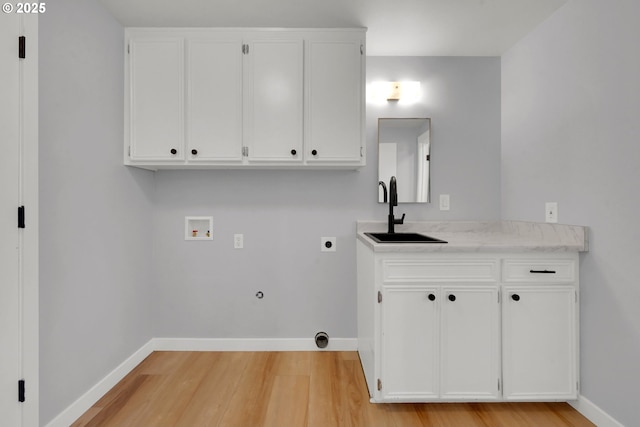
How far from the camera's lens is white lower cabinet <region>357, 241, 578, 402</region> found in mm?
1841

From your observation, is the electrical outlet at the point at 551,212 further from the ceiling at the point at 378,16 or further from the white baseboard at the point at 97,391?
the white baseboard at the point at 97,391

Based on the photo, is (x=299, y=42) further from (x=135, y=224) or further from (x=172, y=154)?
(x=135, y=224)

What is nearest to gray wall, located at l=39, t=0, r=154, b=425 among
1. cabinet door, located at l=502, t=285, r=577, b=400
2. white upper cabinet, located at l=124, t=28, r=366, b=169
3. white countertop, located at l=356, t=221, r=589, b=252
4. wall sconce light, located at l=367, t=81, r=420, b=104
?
Answer: white upper cabinet, located at l=124, t=28, r=366, b=169

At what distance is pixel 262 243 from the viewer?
2.67 meters

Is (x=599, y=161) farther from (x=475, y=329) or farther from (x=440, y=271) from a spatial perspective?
(x=475, y=329)

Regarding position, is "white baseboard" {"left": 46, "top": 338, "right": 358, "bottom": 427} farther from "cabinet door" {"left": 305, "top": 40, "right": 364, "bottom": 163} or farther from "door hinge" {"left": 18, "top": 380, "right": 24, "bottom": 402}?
"cabinet door" {"left": 305, "top": 40, "right": 364, "bottom": 163}

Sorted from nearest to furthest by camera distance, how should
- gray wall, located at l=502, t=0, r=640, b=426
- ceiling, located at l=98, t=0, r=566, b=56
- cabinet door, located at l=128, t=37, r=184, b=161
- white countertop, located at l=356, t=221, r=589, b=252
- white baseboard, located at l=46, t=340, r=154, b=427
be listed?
gray wall, located at l=502, t=0, r=640, b=426 → white baseboard, located at l=46, t=340, r=154, b=427 → white countertop, located at l=356, t=221, r=589, b=252 → ceiling, located at l=98, t=0, r=566, b=56 → cabinet door, located at l=128, t=37, r=184, b=161

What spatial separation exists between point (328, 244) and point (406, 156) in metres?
0.96

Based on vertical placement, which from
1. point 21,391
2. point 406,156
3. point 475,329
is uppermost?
point 406,156

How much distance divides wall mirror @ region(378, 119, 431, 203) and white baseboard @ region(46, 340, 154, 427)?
2.19 meters

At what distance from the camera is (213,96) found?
2.29 metres

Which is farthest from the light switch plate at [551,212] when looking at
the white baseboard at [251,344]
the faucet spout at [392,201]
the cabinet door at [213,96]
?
the cabinet door at [213,96]

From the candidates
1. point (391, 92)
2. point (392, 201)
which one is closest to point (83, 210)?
point (392, 201)

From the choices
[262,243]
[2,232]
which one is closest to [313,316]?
[262,243]
